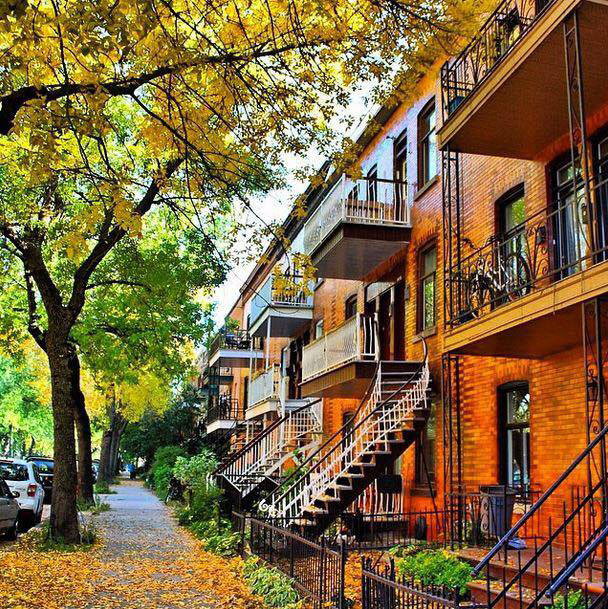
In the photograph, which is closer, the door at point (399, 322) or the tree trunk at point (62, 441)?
the tree trunk at point (62, 441)

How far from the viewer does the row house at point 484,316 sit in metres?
8.47

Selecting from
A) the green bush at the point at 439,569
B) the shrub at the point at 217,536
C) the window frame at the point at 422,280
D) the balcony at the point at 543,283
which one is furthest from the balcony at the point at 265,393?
the green bush at the point at 439,569

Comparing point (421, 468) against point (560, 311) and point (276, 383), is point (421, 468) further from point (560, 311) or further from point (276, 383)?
point (276, 383)

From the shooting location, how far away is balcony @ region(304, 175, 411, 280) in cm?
1633

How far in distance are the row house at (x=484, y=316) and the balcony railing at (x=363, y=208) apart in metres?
0.05

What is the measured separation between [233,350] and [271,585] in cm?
2371

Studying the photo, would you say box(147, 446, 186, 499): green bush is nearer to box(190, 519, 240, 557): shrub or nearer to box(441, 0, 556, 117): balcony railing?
box(190, 519, 240, 557): shrub

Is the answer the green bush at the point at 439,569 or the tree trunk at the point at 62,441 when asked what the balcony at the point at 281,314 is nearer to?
the tree trunk at the point at 62,441

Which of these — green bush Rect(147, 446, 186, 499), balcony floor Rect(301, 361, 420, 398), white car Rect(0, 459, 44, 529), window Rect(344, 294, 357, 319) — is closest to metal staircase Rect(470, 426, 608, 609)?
balcony floor Rect(301, 361, 420, 398)

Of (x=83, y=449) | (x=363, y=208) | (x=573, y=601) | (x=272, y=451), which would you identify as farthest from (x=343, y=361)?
(x=83, y=449)

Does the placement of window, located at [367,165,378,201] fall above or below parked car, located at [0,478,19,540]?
above

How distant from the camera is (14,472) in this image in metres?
18.9

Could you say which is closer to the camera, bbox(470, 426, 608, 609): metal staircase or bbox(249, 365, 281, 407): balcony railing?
bbox(470, 426, 608, 609): metal staircase

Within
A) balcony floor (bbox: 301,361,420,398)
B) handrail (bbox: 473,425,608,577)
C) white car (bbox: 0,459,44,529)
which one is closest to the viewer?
handrail (bbox: 473,425,608,577)
